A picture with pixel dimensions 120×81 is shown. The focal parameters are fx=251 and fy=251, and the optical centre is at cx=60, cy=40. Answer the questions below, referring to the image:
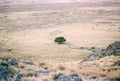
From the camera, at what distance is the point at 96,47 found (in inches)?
1944

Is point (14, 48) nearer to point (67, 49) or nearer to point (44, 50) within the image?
point (44, 50)

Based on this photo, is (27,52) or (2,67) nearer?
(2,67)

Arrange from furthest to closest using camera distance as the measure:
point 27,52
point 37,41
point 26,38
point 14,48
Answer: point 26,38
point 37,41
point 14,48
point 27,52

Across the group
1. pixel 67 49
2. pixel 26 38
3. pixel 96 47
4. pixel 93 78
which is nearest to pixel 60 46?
pixel 67 49

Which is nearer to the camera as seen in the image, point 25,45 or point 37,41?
point 25,45

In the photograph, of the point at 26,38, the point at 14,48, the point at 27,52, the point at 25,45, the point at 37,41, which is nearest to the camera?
the point at 27,52

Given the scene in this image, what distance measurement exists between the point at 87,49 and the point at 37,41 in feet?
45.8

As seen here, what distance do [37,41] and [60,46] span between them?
8.38 meters

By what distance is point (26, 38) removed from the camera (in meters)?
61.2

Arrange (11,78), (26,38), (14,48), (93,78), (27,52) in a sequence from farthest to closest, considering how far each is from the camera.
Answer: (26,38)
(14,48)
(27,52)
(93,78)
(11,78)

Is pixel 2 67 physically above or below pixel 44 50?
above

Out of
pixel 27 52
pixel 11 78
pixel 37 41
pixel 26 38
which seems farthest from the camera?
pixel 26 38

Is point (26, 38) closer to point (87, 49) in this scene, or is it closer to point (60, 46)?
point (60, 46)

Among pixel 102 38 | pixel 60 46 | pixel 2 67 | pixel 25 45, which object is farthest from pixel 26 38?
pixel 2 67
